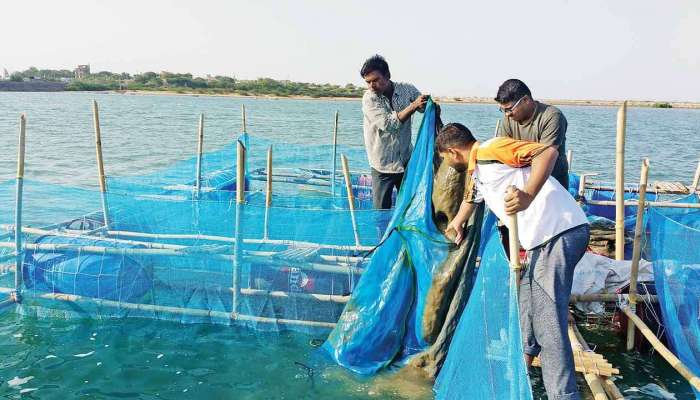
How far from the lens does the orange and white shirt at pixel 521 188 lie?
311 cm

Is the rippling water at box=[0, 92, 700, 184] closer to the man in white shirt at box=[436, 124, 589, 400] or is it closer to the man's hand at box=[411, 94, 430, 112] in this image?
the man's hand at box=[411, 94, 430, 112]

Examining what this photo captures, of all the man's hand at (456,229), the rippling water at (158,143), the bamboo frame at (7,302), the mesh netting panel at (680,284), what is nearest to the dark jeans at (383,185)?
the man's hand at (456,229)

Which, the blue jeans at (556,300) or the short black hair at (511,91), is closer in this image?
the blue jeans at (556,300)

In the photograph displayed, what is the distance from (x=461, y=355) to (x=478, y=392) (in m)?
0.26

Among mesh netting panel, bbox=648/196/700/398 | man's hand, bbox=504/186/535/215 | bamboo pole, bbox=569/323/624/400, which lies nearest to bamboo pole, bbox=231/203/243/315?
man's hand, bbox=504/186/535/215

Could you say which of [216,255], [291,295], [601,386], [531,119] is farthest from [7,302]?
[601,386]

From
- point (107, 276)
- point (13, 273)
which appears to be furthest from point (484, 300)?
point (13, 273)

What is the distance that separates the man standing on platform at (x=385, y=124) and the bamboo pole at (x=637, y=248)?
2014 millimetres

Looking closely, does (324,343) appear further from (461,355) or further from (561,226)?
(561,226)

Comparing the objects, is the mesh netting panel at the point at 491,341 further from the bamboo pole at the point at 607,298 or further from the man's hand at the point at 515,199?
the bamboo pole at the point at 607,298

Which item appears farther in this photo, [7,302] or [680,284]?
[7,302]

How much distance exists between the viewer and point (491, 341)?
3.05m

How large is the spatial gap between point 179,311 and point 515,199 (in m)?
3.38

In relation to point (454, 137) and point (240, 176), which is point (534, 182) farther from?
point (240, 176)
